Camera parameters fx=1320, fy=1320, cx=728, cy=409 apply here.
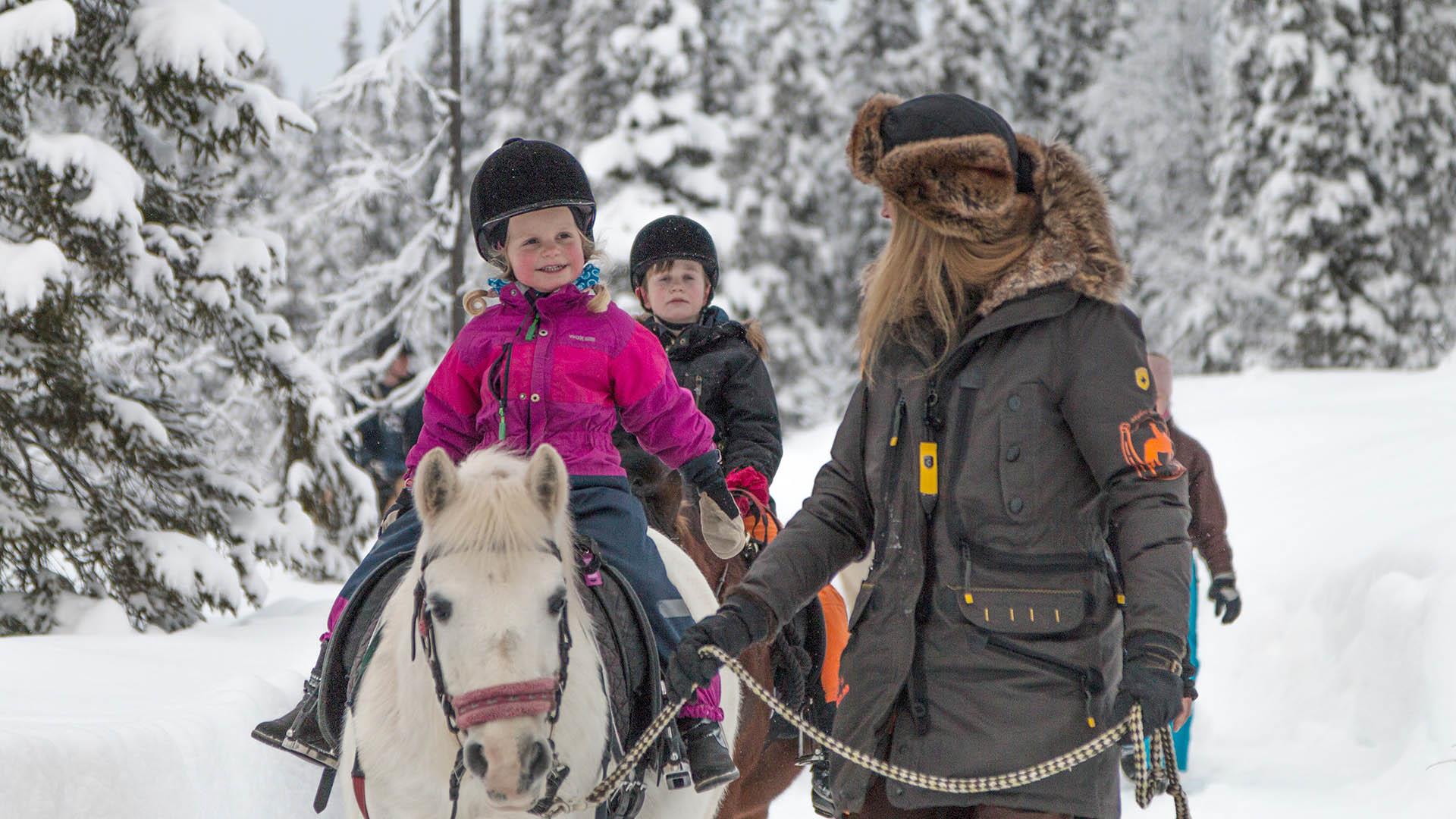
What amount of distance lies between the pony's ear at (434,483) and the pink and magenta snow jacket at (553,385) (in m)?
0.84

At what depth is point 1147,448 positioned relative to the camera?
2.75 m

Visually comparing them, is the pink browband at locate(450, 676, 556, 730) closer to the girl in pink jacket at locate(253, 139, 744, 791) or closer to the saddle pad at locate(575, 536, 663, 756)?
the saddle pad at locate(575, 536, 663, 756)

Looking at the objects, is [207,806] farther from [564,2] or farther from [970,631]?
[564,2]

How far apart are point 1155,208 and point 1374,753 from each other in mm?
29476

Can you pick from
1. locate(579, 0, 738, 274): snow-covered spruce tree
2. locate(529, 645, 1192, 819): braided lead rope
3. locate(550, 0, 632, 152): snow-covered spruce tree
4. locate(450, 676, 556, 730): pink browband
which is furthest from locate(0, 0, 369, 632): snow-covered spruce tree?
locate(550, 0, 632, 152): snow-covered spruce tree

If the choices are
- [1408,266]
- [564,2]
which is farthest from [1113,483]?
[564,2]

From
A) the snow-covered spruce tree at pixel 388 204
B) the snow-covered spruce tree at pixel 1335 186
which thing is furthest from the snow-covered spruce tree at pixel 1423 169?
the snow-covered spruce tree at pixel 388 204

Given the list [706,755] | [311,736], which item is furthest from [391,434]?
[706,755]

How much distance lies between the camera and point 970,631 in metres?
2.83

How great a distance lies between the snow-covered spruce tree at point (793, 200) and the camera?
104ft

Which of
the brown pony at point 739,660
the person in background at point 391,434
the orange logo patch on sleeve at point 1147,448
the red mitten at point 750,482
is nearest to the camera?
the orange logo patch on sleeve at point 1147,448

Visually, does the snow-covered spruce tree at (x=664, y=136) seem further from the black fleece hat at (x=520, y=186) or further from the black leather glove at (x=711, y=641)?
the black leather glove at (x=711, y=641)

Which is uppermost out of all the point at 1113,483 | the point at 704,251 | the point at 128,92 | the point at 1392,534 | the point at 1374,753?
the point at 128,92

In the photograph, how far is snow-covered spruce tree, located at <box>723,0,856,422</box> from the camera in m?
31.8
